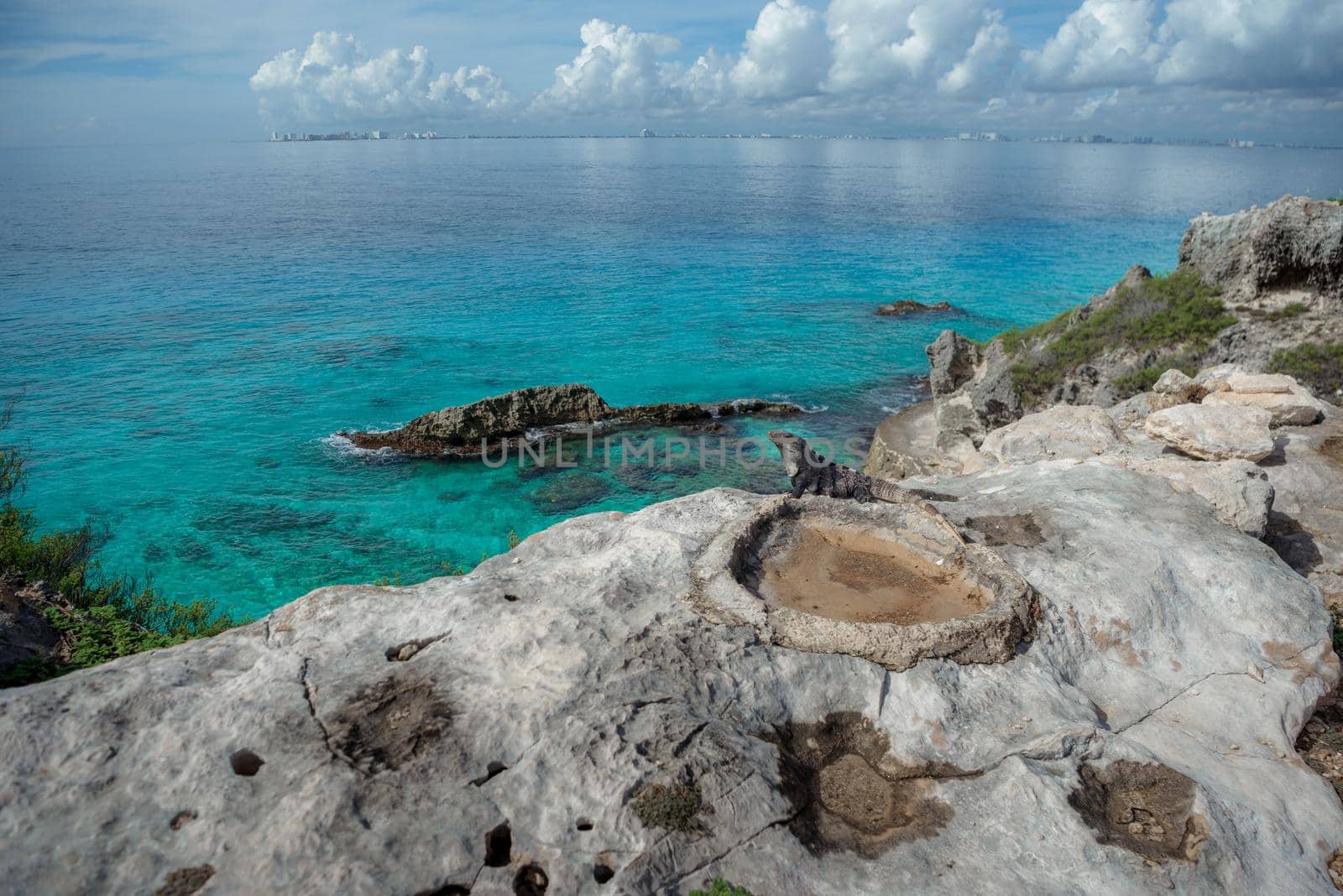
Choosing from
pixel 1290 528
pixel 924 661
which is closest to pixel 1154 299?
pixel 1290 528

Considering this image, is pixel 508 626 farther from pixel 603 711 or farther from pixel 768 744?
pixel 768 744

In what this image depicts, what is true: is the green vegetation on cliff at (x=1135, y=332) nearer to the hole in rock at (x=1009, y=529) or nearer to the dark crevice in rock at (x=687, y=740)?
the hole in rock at (x=1009, y=529)

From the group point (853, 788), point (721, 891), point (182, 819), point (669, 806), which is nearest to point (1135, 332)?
point (853, 788)

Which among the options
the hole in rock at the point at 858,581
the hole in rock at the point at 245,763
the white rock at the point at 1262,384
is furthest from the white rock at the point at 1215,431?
the hole in rock at the point at 245,763

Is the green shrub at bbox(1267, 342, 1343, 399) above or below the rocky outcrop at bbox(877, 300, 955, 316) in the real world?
above

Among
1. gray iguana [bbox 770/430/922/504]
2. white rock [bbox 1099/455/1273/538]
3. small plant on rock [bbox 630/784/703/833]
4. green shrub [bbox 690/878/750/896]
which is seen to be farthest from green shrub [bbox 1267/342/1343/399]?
green shrub [bbox 690/878/750/896]

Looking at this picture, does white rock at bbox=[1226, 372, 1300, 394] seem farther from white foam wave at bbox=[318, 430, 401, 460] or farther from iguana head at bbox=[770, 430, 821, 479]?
white foam wave at bbox=[318, 430, 401, 460]

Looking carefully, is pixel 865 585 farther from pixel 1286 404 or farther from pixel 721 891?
pixel 1286 404
